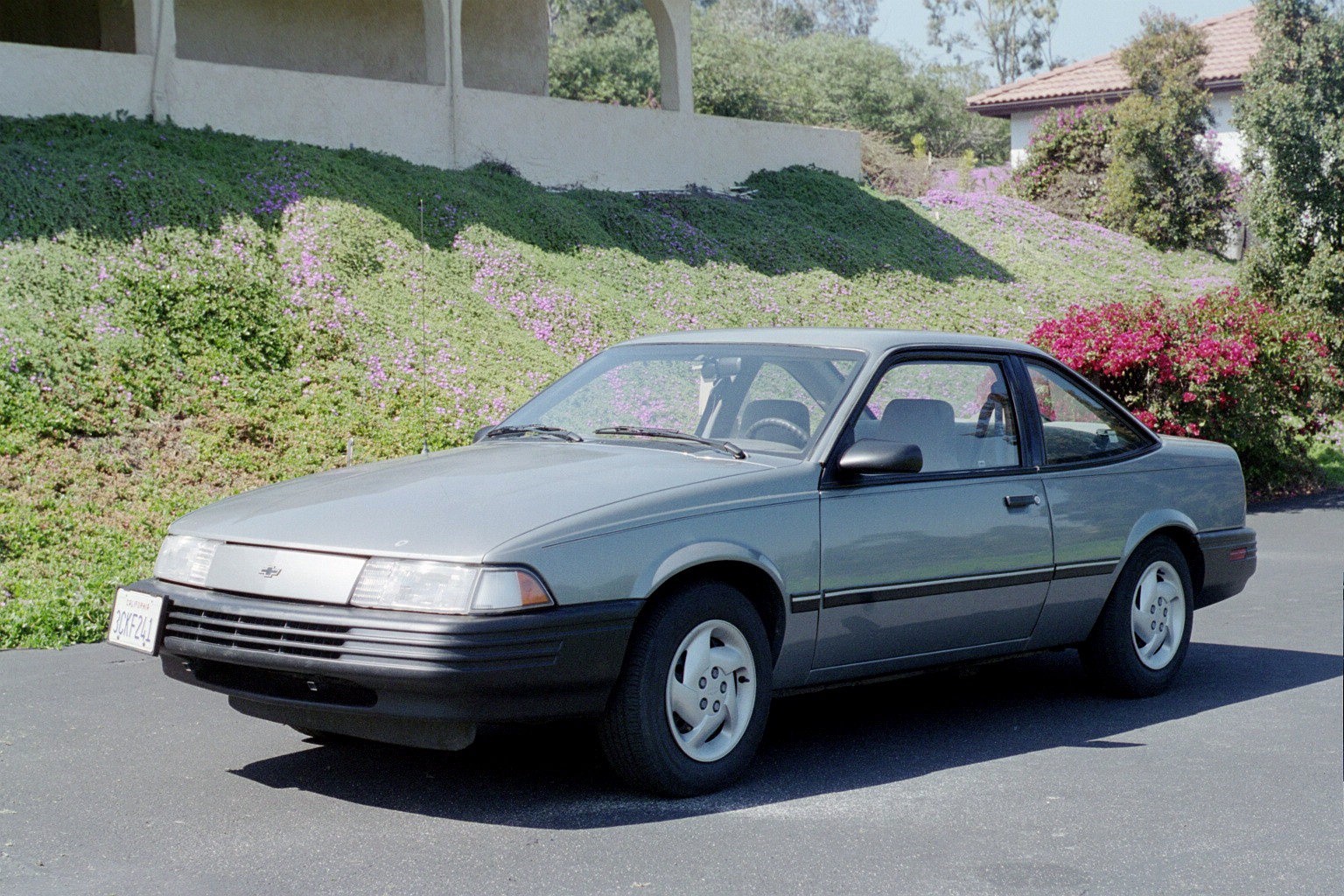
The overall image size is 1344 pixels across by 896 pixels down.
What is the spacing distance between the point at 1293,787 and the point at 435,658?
3.14 meters

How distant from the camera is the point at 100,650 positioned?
25.6ft

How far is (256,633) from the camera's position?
4922 millimetres

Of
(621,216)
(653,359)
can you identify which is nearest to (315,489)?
(653,359)

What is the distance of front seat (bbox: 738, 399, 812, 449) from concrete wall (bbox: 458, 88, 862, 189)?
46.2 ft

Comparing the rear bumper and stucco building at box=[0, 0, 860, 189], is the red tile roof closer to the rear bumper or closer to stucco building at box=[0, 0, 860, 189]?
stucco building at box=[0, 0, 860, 189]

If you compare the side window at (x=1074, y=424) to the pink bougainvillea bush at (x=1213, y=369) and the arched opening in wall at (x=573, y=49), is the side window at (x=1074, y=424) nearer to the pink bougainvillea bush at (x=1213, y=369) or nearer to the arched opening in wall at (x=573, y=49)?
the pink bougainvillea bush at (x=1213, y=369)

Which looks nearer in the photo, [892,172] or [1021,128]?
[892,172]

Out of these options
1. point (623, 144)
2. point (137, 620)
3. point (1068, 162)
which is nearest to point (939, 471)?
point (137, 620)

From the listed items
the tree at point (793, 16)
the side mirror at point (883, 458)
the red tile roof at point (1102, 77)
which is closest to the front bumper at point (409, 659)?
the side mirror at point (883, 458)

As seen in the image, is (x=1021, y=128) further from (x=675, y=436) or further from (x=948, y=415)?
(x=675, y=436)

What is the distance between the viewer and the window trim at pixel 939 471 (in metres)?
5.68

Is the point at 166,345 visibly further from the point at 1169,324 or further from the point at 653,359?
the point at 1169,324

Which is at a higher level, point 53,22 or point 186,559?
point 53,22

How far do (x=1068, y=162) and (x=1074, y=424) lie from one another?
25.4m
